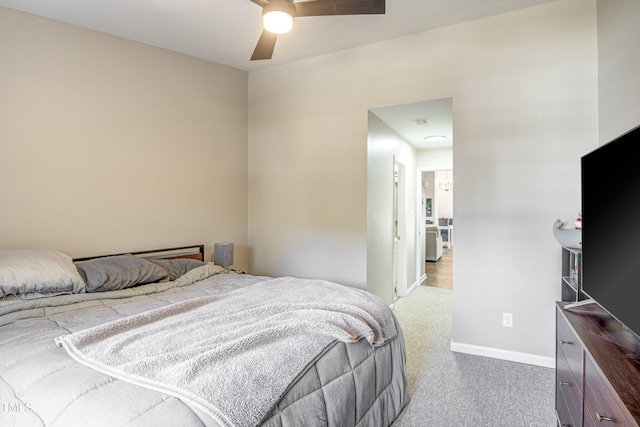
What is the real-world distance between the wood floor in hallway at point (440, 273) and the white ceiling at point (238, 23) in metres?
3.10

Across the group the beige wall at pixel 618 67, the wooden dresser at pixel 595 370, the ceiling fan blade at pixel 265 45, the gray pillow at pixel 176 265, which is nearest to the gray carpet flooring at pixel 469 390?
the wooden dresser at pixel 595 370

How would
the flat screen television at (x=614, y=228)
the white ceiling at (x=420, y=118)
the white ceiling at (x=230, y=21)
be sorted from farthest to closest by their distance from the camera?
the white ceiling at (x=420, y=118) → the white ceiling at (x=230, y=21) → the flat screen television at (x=614, y=228)

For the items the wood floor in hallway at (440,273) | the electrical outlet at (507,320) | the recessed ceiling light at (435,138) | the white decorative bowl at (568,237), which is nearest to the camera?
the white decorative bowl at (568,237)

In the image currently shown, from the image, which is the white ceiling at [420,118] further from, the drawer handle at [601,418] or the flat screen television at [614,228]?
the drawer handle at [601,418]

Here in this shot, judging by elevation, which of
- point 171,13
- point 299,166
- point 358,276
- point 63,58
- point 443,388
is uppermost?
point 171,13

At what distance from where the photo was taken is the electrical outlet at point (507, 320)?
2846 millimetres

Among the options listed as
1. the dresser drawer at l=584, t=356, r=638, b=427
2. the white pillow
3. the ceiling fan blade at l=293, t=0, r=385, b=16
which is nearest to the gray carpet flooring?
the dresser drawer at l=584, t=356, r=638, b=427

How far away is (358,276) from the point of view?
3541mm

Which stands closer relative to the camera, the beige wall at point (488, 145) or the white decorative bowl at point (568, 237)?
the white decorative bowl at point (568, 237)

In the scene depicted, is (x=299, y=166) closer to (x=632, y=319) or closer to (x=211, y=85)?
(x=211, y=85)

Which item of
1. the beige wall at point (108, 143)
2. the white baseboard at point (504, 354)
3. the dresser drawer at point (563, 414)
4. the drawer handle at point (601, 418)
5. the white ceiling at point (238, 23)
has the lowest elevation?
the white baseboard at point (504, 354)

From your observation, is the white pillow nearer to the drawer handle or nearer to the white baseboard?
the drawer handle

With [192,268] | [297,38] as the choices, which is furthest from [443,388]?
[297,38]

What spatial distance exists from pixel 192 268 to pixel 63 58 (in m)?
1.96
